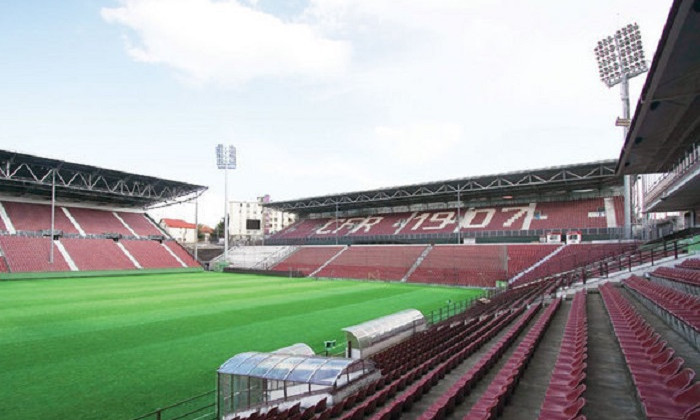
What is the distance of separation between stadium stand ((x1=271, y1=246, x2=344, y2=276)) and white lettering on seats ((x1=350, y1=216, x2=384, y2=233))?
4.72 metres

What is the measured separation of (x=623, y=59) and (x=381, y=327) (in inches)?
1325

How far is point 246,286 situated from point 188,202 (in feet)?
75.6

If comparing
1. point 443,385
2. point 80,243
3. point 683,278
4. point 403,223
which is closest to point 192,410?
point 443,385

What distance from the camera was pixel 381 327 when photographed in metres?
12.2

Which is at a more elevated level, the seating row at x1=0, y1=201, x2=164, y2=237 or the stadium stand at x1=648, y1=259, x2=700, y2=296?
the seating row at x1=0, y1=201, x2=164, y2=237

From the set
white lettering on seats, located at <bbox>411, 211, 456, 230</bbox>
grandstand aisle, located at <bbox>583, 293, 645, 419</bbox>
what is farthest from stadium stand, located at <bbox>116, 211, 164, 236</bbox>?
grandstand aisle, located at <bbox>583, 293, 645, 419</bbox>

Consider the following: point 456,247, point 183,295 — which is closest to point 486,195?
point 456,247

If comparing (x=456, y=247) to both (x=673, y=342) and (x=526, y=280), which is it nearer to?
(x=526, y=280)

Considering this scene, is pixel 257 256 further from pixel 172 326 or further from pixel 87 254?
pixel 172 326

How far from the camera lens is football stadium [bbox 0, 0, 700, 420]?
6.59 metres

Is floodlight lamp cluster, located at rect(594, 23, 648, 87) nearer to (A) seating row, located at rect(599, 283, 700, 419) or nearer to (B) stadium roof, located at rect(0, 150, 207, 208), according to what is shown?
(A) seating row, located at rect(599, 283, 700, 419)

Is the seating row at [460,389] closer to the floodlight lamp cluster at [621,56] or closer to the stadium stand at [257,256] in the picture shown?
the floodlight lamp cluster at [621,56]

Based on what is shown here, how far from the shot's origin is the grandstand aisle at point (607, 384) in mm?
5293

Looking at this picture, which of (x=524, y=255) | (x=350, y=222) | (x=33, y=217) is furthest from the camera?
(x=350, y=222)
